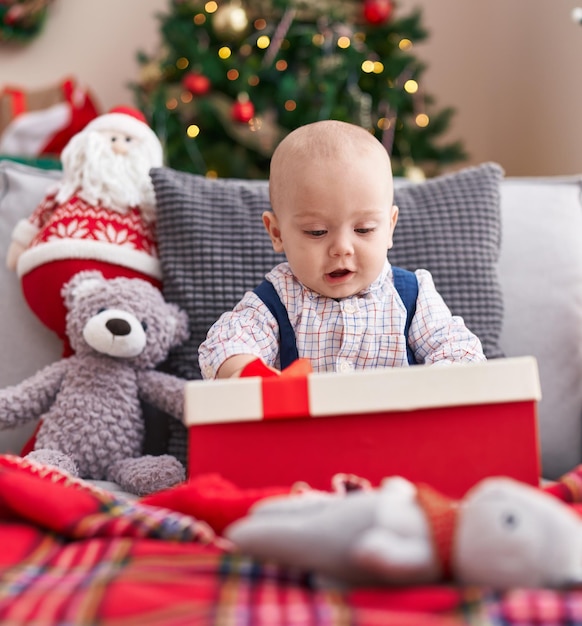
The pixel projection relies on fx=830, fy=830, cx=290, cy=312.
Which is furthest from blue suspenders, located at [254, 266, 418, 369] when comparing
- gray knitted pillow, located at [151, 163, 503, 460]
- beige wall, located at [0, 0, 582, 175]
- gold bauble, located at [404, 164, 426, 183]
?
beige wall, located at [0, 0, 582, 175]

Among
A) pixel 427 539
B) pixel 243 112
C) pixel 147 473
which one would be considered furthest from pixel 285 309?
pixel 243 112

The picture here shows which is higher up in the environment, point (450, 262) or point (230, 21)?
point (230, 21)

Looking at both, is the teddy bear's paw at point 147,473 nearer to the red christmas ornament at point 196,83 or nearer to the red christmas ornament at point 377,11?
the red christmas ornament at point 196,83

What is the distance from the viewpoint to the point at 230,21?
2.64 m

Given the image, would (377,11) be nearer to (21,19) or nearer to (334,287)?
(21,19)

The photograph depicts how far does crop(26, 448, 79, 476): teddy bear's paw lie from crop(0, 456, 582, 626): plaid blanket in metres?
0.46

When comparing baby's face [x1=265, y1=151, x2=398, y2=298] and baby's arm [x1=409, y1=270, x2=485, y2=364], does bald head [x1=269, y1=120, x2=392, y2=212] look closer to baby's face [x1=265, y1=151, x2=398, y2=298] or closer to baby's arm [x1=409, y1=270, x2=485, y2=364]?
baby's face [x1=265, y1=151, x2=398, y2=298]

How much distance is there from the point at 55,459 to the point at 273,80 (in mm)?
1769

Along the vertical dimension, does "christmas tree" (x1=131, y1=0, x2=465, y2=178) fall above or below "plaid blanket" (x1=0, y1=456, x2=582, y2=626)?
above

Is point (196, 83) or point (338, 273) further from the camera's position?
point (196, 83)

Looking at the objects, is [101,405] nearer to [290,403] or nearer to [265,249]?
[265,249]

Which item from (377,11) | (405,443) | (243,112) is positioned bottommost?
(405,443)

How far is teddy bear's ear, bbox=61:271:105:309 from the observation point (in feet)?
4.50

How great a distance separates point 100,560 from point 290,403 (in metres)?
0.24
